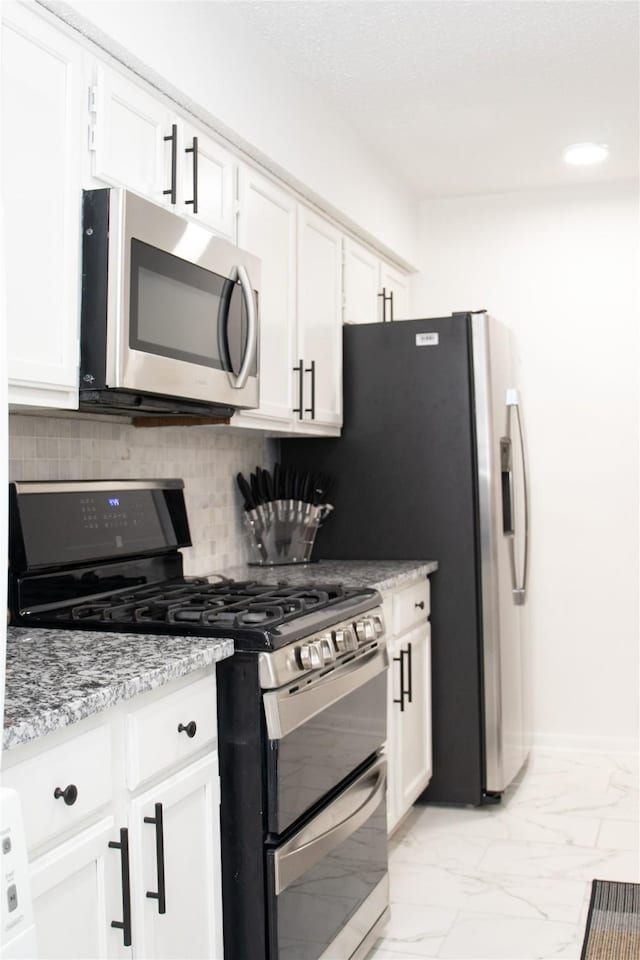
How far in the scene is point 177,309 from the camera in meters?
2.27

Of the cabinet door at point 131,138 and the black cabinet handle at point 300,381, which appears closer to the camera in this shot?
the cabinet door at point 131,138

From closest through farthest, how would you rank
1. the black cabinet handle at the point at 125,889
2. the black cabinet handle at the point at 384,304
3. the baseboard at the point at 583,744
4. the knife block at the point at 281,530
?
the black cabinet handle at the point at 125,889, the knife block at the point at 281,530, the black cabinet handle at the point at 384,304, the baseboard at the point at 583,744

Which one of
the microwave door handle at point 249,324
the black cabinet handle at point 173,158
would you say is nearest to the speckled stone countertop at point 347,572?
the microwave door handle at point 249,324

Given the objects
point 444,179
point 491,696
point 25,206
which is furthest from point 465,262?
point 25,206

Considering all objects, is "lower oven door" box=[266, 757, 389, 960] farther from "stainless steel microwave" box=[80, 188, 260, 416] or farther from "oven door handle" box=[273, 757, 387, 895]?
"stainless steel microwave" box=[80, 188, 260, 416]

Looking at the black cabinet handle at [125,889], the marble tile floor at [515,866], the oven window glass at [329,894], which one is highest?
the black cabinet handle at [125,889]

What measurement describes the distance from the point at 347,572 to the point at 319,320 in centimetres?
87

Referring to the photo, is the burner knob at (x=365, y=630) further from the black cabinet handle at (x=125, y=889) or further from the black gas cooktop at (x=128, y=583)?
the black cabinet handle at (x=125, y=889)

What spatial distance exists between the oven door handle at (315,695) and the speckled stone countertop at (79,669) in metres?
0.15

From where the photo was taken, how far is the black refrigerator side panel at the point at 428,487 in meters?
3.48

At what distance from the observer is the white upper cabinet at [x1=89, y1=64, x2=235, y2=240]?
207 cm

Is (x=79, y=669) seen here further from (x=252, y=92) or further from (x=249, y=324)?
(x=252, y=92)

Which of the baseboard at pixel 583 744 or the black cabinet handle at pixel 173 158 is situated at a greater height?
the black cabinet handle at pixel 173 158

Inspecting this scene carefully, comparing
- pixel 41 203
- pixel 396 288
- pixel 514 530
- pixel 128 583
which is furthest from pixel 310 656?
pixel 396 288
